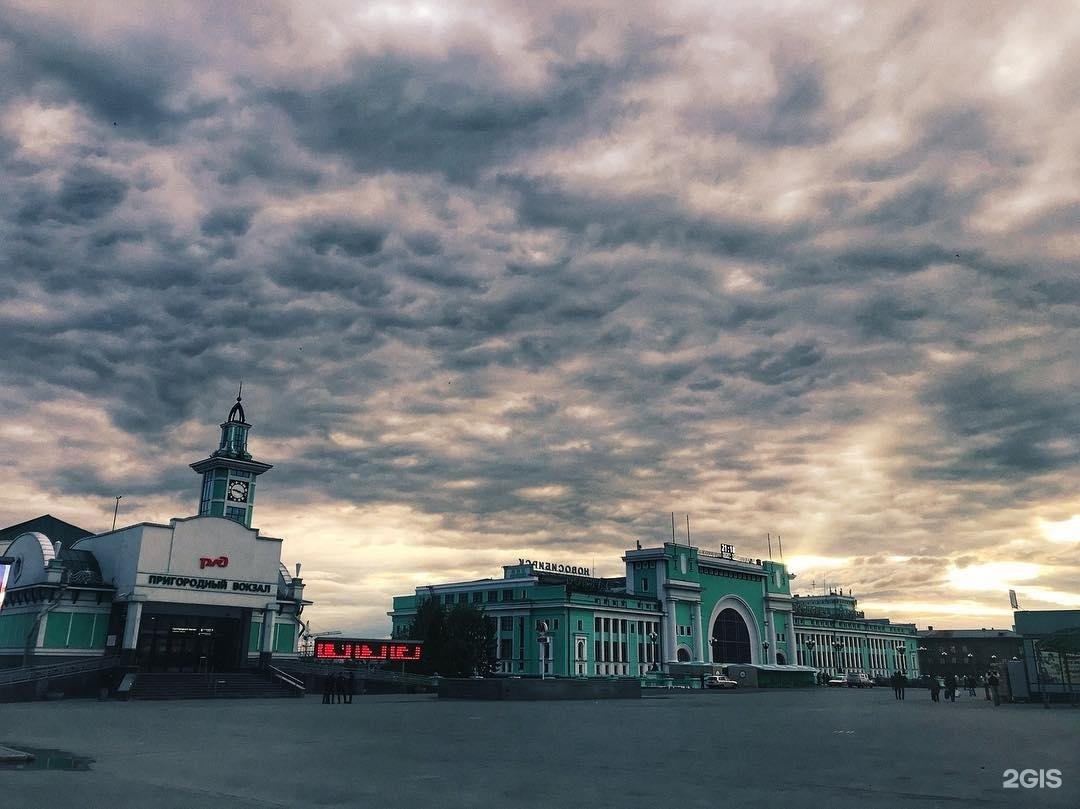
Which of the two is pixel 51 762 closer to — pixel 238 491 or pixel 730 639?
pixel 238 491

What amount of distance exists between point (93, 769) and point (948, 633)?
213 metres

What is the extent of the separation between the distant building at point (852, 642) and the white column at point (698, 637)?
3053cm

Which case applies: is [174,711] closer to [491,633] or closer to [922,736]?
[922,736]

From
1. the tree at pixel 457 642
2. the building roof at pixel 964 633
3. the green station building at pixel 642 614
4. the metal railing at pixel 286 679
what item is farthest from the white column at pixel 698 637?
the building roof at pixel 964 633

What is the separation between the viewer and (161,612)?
58.9m

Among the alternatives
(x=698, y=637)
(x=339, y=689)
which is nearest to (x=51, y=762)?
(x=339, y=689)

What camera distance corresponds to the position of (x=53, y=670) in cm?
4869

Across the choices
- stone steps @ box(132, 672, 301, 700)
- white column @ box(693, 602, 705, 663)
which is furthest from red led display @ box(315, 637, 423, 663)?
white column @ box(693, 602, 705, 663)

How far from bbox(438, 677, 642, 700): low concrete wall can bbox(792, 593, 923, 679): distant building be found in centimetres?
9179

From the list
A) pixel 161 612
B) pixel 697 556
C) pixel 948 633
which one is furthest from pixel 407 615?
pixel 948 633

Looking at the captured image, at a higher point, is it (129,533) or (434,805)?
(129,533)

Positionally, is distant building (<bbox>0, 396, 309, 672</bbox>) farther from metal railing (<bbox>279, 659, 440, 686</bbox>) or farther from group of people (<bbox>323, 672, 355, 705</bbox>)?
group of people (<bbox>323, 672, 355, 705</bbox>)

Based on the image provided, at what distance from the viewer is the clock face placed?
88.7 metres

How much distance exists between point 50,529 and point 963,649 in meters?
186
